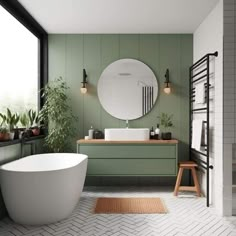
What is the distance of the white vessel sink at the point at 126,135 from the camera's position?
429cm

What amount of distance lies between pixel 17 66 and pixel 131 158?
6.94 feet

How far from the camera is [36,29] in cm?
439

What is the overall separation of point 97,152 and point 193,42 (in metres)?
2.43

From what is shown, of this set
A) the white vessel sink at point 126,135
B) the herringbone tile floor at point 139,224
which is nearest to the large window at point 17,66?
the white vessel sink at point 126,135

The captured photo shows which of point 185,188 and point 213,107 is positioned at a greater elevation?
point 213,107

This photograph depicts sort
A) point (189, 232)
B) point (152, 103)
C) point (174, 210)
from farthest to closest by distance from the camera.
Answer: point (152, 103), point (174, 210), point (189, 232)

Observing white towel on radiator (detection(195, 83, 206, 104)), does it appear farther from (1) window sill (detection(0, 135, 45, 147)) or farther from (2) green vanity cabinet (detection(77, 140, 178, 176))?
(1) window sill (detection(0, 135, 45, 147))

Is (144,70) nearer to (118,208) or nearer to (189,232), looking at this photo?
(118,208)

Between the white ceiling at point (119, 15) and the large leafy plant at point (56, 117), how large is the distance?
989 millimetres

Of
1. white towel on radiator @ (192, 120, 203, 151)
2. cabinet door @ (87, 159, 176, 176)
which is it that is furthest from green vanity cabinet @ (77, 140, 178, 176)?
white towel on radiator @ (192, 120, 203, 151)

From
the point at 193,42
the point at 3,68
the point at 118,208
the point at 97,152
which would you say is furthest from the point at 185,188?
the point at 3,68

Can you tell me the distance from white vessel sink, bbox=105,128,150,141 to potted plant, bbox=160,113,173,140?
0.34m

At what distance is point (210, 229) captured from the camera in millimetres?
2854

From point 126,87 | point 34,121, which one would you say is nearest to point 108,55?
point 126,87
